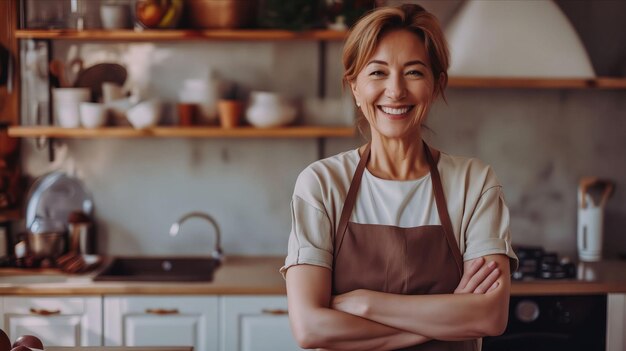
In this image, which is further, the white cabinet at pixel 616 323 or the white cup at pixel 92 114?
the white cup at pixel 92 114

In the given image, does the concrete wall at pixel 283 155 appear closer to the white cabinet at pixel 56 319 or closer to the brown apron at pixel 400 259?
the white cabinet at pixel 56 319

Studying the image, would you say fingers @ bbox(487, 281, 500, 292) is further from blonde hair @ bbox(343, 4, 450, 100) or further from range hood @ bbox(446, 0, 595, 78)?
range hood @ bbox(446, 0, 595, 78)

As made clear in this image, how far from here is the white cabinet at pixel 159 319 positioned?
10.2 feet

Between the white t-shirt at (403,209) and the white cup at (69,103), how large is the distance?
1.93m

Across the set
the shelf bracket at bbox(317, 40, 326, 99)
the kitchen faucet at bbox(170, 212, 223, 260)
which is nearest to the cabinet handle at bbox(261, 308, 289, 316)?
the kitchen faucet at bbox(170, 212, 223, 260)

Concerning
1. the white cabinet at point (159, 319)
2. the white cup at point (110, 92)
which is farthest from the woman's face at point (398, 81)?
the white cup at point (110, 92)

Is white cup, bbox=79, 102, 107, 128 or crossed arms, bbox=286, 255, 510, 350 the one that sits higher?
white cup, bbox=79, 102, 107, 128

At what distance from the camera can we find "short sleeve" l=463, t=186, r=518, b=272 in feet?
5.98

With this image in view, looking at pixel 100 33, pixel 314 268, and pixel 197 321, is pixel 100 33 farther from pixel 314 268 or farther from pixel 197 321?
pixel 314 268

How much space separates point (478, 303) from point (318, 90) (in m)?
2.10

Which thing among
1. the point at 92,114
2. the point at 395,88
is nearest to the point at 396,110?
the point at 395,88

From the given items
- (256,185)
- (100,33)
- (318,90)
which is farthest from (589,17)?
(100,33)

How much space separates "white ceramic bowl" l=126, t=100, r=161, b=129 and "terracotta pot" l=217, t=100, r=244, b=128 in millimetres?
296

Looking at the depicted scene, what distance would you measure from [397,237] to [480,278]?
0.22m
